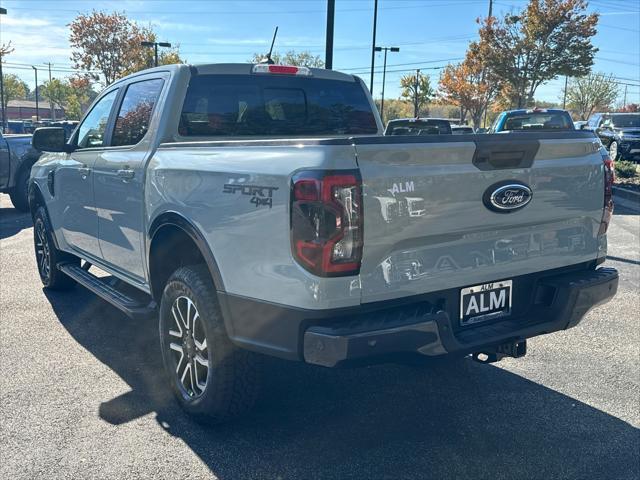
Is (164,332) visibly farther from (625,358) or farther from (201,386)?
(625,358)

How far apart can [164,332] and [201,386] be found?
0.49 meters

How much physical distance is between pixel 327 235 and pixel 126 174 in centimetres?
194

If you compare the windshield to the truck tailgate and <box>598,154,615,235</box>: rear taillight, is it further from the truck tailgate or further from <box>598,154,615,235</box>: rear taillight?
the truck tailgate

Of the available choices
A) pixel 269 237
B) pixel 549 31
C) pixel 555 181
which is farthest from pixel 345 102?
pixel 549 31

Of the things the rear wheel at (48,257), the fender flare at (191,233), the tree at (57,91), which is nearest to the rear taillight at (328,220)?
the fender flare at (191,233)

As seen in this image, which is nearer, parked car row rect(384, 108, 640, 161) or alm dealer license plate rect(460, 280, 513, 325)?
alm dealer license plate rect(460, 280, 513, 325)

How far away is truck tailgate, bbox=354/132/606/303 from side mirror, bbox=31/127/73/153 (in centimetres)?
345

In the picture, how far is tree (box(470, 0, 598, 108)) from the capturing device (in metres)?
29.2

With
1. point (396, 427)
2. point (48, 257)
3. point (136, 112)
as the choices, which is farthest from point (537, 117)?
point (396, 427)

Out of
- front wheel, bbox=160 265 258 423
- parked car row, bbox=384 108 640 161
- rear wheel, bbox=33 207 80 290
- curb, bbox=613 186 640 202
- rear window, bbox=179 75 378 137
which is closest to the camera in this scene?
front wheel, bbox=160 265 258 423

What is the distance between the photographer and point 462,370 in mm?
4176

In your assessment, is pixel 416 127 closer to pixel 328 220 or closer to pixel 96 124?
pixel 96 124

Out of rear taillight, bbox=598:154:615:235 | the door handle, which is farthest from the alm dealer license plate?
the door handle

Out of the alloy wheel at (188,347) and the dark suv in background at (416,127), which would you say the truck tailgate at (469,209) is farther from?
the dark suv in background at (416,127)
